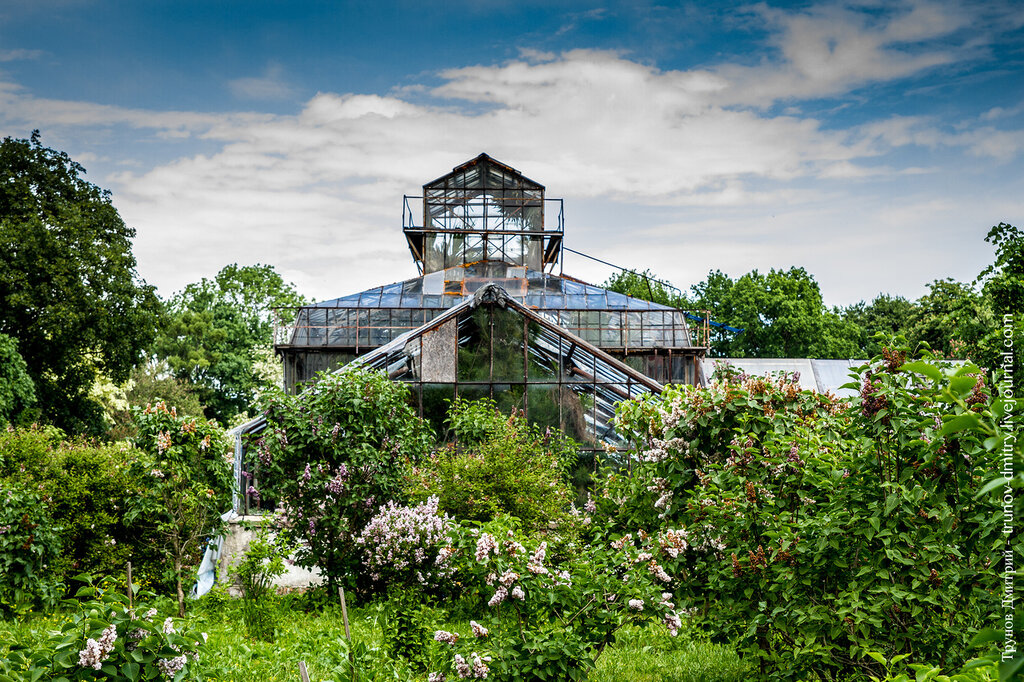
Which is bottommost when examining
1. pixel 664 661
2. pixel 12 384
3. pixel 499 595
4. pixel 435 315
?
pixel 664 661

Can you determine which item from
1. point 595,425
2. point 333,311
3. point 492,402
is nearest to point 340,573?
point 492,402

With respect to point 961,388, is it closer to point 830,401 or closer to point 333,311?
point 830,401

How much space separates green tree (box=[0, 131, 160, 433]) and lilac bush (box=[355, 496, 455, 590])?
19.6 m

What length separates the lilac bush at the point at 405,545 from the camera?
807cm

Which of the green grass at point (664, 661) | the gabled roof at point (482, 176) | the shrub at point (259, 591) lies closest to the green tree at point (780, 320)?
the gabled roof at point (482, 176)

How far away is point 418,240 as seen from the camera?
2962 centimetres

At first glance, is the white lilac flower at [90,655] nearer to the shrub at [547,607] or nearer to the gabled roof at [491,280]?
the shrub at [547,607]

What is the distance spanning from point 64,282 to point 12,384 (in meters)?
3.75

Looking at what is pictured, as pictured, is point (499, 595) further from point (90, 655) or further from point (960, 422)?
point (960, 422)

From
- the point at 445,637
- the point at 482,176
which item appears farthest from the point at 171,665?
the point at 482,176

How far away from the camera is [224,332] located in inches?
1624

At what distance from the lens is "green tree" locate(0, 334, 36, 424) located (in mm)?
22312

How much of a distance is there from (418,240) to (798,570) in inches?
1019

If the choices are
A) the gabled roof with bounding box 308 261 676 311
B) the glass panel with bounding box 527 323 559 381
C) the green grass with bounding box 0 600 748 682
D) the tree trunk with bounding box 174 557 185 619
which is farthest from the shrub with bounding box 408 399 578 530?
the gabled roof with bounding box 308 261 676 311
